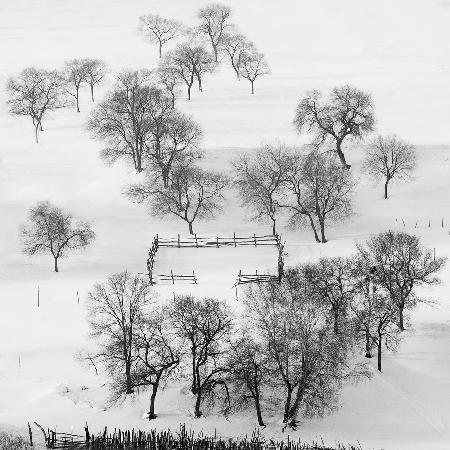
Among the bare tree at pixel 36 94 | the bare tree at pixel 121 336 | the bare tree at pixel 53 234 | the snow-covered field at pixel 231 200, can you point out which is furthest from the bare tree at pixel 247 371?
the bare tree at pixel 36 94

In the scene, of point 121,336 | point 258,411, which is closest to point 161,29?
point 121,336

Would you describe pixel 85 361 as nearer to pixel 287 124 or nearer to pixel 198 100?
pixel 287 124

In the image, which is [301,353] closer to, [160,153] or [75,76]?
[160,153]

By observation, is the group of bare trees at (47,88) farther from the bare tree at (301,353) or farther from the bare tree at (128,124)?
the bare tree at (301,353)

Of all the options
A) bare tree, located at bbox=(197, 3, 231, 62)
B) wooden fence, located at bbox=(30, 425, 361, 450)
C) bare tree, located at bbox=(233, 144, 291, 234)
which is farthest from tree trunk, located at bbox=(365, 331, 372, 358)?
bare tree, located at bbox=(197, 3, 231, 62)

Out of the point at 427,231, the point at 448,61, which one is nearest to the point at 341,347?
the point at 427,231

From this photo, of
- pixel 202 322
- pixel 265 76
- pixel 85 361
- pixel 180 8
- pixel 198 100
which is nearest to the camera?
pixel 202 322
